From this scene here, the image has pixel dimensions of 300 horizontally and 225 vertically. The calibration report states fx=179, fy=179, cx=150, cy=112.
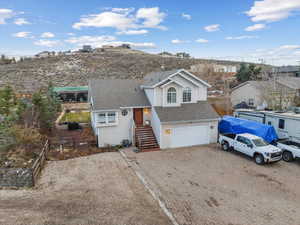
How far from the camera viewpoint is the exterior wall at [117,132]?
51.3ft

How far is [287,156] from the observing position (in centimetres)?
1262

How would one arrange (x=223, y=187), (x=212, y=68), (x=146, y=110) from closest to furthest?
(x=223, y=187)
(x=146, y=110)
(x=212, y=68)

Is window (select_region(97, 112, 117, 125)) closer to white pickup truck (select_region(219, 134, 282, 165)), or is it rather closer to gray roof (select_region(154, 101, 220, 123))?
gray roof (select_region(154, 101, 220, 123))

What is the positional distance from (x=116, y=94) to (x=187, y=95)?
697 centimetres

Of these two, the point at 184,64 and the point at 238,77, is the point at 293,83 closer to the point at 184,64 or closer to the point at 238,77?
the point at 238,77

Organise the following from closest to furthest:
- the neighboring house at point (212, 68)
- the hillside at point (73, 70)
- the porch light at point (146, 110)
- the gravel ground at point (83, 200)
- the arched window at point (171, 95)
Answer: the gravel ground at point (83, 200), the arched window at point (171, 95), the porch light at point (146, 110), the hillside at point (73, 70), the neighboring house at point (212, 68)

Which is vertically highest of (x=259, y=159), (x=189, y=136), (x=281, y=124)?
(x=281, y=124)

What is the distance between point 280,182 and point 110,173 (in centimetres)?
973

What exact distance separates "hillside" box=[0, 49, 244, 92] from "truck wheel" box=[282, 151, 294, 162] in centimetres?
3764

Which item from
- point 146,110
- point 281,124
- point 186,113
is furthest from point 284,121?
point 146,110

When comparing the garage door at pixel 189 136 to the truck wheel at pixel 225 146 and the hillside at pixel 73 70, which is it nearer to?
the truck wheel at pixel 225 146

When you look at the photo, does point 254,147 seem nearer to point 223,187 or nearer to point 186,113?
point 223,187

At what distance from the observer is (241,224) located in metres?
6.82

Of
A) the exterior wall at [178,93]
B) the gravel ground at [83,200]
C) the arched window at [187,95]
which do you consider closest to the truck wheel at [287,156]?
the exterior wall at [178,93]
